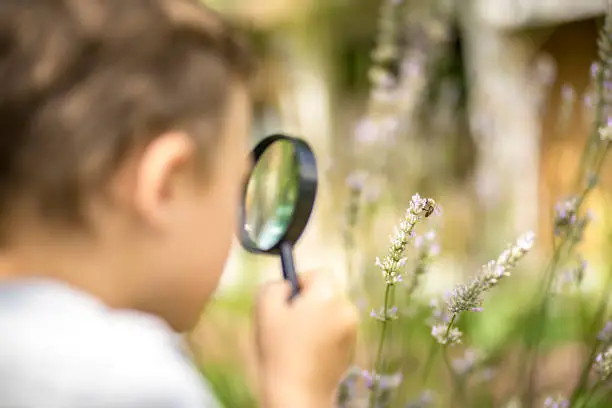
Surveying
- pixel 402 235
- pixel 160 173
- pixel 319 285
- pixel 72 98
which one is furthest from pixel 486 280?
pixel 72 98

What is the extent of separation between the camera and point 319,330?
1031mm

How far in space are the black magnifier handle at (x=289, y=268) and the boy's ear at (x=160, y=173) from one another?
0.19 metres

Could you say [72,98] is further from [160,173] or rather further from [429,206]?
[429,206]

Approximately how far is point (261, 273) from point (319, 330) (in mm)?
2412

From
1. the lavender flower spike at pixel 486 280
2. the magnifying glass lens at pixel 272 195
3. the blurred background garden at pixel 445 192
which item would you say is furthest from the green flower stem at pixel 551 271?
the magnifying glass lens at pixel 272 195

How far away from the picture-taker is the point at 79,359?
0.86 metres

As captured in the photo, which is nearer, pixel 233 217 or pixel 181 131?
pixel 181 131

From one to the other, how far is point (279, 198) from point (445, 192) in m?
2.39

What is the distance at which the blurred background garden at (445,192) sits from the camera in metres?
1.37

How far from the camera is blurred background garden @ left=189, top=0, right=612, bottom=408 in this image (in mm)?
1372

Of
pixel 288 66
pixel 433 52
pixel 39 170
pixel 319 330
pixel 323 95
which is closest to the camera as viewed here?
pixel 39 170

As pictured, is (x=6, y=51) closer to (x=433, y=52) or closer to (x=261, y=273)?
(x=433, y=52)

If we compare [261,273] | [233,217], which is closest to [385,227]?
[261,273]

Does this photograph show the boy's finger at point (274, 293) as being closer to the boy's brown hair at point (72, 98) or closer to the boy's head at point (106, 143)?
the boy's head at point (106, 143)
